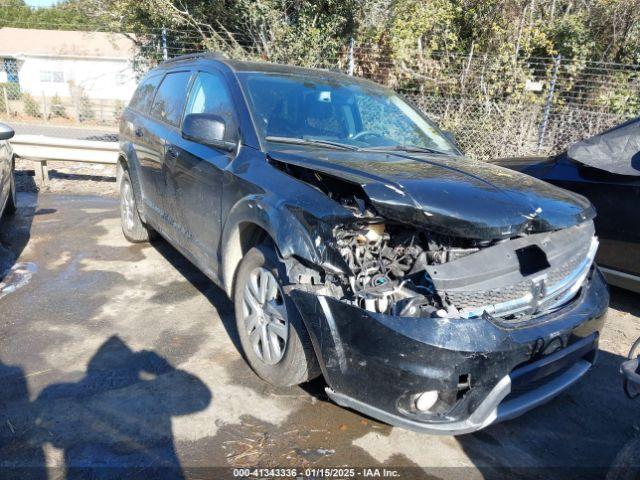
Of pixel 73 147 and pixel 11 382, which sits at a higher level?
pixel 73 147

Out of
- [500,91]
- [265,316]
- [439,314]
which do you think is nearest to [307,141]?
[265,316]

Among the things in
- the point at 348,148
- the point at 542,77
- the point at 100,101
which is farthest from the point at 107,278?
the point at 100,101

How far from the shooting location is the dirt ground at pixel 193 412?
2545 mm

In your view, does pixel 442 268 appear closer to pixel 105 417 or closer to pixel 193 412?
pixel 193 412

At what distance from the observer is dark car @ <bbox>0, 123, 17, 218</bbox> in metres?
4.93

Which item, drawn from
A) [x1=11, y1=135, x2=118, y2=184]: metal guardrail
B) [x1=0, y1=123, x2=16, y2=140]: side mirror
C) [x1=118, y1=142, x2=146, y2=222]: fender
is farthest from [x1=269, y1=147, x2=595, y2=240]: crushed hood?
[x1=11, y1=135, x2=118, y2=184]: metal guardrail

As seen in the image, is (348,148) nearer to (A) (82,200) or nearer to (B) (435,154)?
(B) (435,154)

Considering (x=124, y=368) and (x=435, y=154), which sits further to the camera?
(x=435, y=154)

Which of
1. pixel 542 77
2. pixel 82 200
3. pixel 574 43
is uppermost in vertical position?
pixel 574 43

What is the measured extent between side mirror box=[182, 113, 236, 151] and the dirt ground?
1423mm

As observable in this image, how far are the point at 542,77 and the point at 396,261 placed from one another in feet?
27.0

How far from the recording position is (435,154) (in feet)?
12.1

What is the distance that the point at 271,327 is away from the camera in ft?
9.75

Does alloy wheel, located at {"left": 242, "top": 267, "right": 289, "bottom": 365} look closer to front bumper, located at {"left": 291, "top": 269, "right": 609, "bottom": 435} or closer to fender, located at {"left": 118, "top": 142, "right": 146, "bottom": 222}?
front bumper, located at {"left": 291, "top": 269, "right": 609, "bottom": 435}
